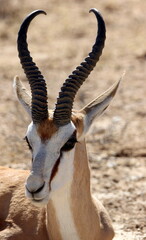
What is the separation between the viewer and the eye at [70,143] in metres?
7.38

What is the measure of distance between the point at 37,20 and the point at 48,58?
3242 mm

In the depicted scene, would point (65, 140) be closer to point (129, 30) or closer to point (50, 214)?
point (50, 214)

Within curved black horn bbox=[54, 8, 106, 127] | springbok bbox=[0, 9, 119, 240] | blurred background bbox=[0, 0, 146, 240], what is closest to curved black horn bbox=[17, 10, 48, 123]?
springbok bbox=[0, 9, 119, 240]

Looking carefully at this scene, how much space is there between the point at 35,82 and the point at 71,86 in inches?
16.0

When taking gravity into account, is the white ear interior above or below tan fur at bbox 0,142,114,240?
above

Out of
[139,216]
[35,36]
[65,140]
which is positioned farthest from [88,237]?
[35,36]

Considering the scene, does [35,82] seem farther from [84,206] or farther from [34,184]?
[84,206]

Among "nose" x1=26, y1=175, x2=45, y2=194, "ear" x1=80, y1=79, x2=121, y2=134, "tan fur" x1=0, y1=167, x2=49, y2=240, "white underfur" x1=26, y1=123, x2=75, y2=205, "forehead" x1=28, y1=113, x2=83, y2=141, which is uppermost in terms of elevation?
"ear" x1=80, y1=79, x2=121, y2=134

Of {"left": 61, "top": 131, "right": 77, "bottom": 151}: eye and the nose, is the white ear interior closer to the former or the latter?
{"left": 61, "top": 131, "right": 77, "bottom": 151}: eye

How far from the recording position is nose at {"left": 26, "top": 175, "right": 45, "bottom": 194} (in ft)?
23.1

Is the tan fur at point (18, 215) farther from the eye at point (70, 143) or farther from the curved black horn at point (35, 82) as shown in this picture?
the curved black horn at point (35, 82)

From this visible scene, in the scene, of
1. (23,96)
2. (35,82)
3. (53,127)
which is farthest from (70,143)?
(23,96)

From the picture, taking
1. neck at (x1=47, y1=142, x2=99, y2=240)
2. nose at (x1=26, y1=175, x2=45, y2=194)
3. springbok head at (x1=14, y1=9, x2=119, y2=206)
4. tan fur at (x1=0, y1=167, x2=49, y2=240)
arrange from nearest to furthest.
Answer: nose at (x1=26, y1=175, x2=45, y2=194)
springbok head at (x1=14, y1=9, x2=119, y2=206)
neck at (x1=47, y1=142, x2=99, y2=240)
tan fur at (x1=0, y1=167, x2=49, y2=240)

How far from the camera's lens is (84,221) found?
8.10m
